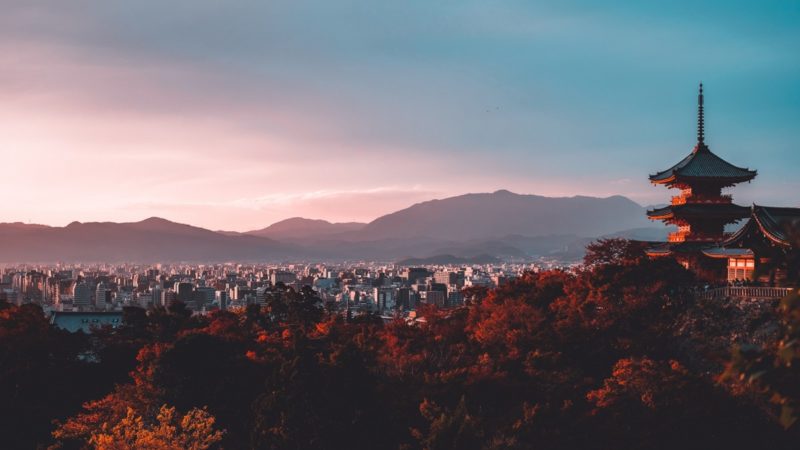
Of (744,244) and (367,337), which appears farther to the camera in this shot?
(367,337)

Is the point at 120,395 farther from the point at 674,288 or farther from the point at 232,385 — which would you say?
the point at 674,288

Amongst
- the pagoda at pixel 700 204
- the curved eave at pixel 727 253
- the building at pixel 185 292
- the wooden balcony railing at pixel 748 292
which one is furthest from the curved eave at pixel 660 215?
the building at pixel 185 292

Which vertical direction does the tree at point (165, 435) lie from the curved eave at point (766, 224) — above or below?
below

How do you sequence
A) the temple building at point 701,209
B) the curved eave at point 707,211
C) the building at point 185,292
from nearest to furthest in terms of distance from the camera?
1. the temple building at point 701,209
2. the curved eave at point 707,211
3. the building at point 185,292

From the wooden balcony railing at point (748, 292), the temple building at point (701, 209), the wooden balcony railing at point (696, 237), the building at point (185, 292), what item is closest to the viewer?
the wooden balcony railing at point (748, 292)

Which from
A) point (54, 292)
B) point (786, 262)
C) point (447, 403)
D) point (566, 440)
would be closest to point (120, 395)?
point (447, 403)

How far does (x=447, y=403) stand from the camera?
16766mm

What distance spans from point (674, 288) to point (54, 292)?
360 ft

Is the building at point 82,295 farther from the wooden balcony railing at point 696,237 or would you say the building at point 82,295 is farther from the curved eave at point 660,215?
the wooden balcony railing at point 696,237

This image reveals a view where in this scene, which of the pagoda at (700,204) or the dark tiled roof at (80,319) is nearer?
the pagoda at (700,204)

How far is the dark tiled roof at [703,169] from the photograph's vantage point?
80.1 ft

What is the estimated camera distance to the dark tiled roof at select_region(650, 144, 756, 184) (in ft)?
80.1

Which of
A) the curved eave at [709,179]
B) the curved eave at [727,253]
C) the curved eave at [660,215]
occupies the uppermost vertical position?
the curved eave at [709,179]

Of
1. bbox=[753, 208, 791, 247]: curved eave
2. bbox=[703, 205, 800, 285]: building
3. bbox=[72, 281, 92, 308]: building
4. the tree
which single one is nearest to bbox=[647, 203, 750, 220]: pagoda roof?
bbox=[703, 205, 800, 285]: building
